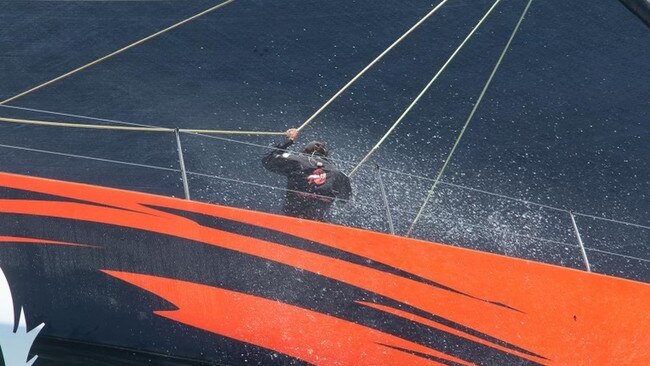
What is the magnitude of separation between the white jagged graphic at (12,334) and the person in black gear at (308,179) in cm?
182

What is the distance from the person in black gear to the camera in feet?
24.7

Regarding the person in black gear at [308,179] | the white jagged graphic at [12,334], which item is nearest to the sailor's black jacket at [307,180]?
the person in black gear at [308,179]

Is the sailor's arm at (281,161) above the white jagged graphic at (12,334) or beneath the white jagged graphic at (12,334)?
above

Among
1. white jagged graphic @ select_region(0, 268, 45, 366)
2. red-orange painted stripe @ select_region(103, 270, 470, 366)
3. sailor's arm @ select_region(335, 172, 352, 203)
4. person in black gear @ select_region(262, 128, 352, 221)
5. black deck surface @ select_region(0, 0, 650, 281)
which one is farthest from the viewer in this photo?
black deck surface @ select_region(0, 0, 650, 281)

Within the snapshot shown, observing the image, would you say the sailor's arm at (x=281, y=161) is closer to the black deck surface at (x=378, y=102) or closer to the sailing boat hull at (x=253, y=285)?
the sailing boat hull at (x=253, y=285)

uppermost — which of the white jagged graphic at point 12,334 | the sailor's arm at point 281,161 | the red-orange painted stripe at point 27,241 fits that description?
the sailor's arm at point 281,161

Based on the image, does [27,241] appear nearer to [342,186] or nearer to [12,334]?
[12,334]

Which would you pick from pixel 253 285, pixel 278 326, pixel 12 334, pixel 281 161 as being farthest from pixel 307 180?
pixel 12 334

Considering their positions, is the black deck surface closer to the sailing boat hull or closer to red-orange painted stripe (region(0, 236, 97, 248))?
the sailing boat hull

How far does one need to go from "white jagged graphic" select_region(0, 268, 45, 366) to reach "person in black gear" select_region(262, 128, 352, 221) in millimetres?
1816

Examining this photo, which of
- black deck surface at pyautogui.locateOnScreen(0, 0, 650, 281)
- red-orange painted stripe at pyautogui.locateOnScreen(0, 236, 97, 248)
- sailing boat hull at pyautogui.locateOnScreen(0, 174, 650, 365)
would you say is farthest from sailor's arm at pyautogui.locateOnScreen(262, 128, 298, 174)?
red-orange painted stripe at pyautogui.locateOnScreen(0, 236, 97, 248)

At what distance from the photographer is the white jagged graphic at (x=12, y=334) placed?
709cm

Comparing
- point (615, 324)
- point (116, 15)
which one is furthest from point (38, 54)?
point (615, 324)

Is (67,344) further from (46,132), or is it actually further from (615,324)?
(615,324)
